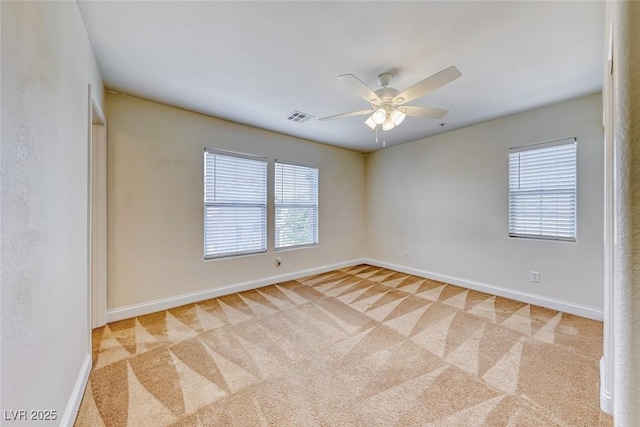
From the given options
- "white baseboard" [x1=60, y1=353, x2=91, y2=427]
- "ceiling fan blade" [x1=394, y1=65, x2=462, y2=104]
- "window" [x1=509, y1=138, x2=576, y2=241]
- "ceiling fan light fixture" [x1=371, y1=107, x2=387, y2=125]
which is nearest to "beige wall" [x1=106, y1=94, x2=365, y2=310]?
"white baseboard" [x1=60, y1=353, x2=91, y2=427]

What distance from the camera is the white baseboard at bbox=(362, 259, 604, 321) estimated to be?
2.87 metres

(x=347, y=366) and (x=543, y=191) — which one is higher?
(x=543, y=191)

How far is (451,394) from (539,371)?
2.63 feet

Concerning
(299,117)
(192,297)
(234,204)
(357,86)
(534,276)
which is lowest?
(192,297)

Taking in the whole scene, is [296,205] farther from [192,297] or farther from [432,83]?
[432,83]

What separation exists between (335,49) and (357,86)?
340mm

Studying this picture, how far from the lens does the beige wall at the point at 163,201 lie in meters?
2.83

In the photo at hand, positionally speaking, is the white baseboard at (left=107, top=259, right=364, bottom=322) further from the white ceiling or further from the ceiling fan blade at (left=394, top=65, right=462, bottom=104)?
the ceiling fan blade at (left=394, top=65, right=462, bottom=104)

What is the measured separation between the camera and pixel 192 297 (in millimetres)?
3312

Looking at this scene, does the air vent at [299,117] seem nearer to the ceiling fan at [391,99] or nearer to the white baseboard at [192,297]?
the ceiling fan at [391,99]

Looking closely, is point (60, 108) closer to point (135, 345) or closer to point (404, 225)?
point (135, 345)

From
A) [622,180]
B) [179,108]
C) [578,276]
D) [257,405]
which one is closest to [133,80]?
[179,108]

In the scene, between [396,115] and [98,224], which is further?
[98,224]

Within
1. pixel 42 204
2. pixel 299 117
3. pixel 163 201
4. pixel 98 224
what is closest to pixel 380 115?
pixel 299 117
